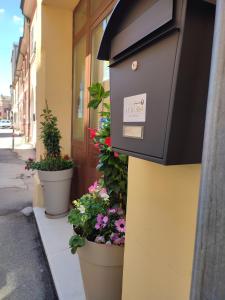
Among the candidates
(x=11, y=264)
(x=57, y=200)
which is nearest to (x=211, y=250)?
(x=11, y=264)

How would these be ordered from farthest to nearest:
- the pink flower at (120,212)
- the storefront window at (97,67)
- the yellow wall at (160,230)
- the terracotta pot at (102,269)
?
1. the storefront window at (97,67)
2. the pink flower at (120,212)
3. the terracotta pot at (102,269)
4. the yellow wall at (160,230)

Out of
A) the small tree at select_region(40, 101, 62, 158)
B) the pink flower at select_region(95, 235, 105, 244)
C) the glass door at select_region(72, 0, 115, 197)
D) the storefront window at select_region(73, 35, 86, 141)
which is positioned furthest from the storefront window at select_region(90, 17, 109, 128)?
the pink flower at select_region(95, 235, 105, 244)

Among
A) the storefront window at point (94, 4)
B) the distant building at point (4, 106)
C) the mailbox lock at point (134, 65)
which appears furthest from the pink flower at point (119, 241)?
the distant building at point (4, 106)

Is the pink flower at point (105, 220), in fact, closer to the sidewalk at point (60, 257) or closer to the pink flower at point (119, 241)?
the pink flower at point (119, 241)

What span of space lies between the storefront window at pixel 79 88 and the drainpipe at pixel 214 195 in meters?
2.58

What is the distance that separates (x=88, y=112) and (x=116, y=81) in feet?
6.36

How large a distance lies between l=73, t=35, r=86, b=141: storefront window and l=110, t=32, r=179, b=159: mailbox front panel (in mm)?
2241

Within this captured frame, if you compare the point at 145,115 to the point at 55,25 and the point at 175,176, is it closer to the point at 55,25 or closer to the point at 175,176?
the point at 175,176

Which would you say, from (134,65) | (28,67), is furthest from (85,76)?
(28,67)

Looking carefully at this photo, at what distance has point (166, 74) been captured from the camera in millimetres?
585

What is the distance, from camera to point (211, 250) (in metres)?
0.49

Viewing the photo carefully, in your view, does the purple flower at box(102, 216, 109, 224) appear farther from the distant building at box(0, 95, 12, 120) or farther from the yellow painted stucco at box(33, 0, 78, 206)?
the distant building at box(0, 95, 12, 120)

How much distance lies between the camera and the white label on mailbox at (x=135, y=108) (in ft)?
2.21

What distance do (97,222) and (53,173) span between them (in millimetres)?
1584
